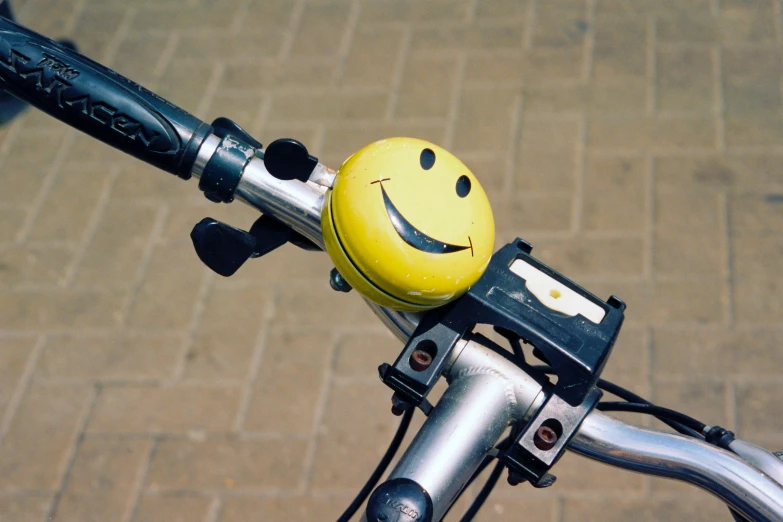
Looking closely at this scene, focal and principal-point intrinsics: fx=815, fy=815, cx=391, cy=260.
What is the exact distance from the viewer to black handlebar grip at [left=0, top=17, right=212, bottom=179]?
95 centimetres

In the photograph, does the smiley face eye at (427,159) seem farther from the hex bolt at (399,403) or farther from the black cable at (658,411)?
the black cable at (658,411)

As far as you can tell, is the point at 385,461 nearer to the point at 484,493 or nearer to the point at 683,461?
the point at 484,493

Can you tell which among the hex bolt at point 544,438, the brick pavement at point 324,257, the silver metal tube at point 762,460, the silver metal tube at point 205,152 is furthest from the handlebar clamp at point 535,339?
the brick pavement at point 324,257

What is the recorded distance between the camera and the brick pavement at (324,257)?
2562mm

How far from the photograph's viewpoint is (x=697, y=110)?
317 cm

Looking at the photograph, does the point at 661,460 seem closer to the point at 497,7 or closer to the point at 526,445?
the point at 526,445

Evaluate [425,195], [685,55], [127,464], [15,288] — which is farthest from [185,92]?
[425,195]

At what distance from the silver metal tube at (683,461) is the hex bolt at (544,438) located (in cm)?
6

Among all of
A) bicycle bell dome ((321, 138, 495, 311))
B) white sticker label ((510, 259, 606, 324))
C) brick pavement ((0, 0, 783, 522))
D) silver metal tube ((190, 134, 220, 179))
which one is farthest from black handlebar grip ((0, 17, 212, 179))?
brick pavement ((0, 0, 783, 522))

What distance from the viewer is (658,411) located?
1150mm

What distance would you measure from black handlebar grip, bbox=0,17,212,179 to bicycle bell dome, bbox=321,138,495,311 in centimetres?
21

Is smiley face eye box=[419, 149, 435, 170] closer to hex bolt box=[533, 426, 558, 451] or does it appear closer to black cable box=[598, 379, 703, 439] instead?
hex bolt box=[533, 426, 558, 451]

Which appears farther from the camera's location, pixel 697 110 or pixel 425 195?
pixel 697 110

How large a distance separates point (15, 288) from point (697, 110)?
2.70 meters
